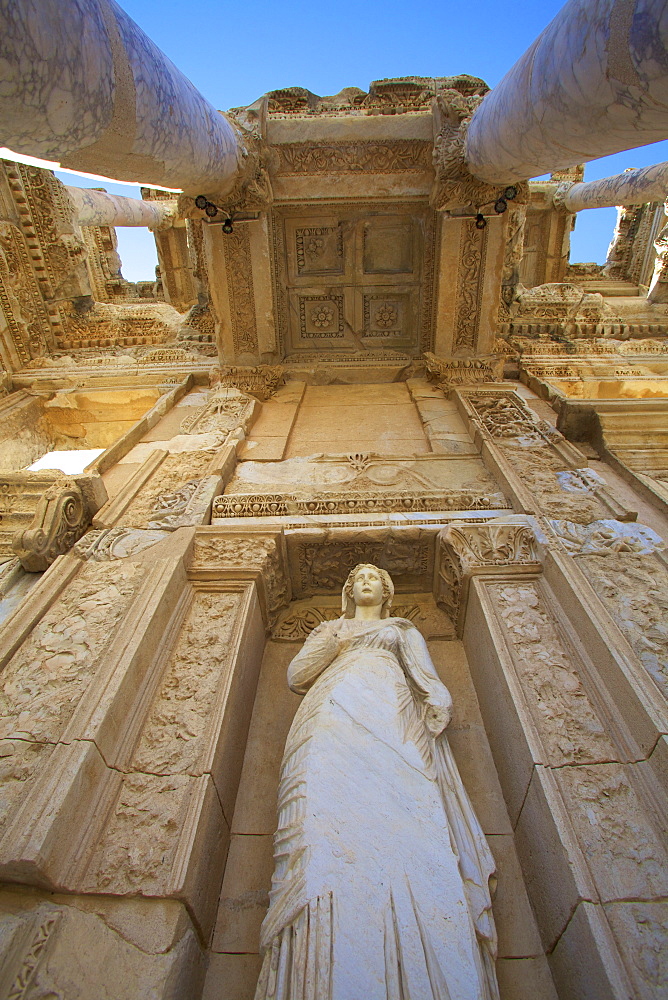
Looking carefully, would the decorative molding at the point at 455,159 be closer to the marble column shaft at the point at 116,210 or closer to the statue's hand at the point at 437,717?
the statue's hand at the point at 437,717

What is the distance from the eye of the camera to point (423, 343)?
7.27m

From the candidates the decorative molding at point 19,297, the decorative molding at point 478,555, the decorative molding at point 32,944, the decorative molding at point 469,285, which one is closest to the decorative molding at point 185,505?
the decorative molding at point 478,555

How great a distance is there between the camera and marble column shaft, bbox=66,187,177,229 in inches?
376

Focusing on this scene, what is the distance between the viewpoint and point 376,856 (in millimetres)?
1841

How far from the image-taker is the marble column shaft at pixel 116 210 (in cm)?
954

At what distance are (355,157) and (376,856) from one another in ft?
24.2

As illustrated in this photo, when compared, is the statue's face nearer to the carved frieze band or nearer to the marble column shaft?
the carved frieze band

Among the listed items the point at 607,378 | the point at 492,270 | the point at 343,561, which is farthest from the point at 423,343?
the point at 343,561

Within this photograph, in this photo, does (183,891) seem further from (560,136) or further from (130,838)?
(560,136)

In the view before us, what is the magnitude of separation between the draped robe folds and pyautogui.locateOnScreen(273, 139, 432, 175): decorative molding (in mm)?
6485

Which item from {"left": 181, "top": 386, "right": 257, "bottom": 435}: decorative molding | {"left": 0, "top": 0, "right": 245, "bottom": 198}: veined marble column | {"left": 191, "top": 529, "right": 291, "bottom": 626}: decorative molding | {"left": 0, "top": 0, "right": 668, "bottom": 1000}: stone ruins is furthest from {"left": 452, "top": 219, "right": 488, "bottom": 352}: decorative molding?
{"left": 191, "top": 529, "right": 291, "bottom": 626}: decorative molding

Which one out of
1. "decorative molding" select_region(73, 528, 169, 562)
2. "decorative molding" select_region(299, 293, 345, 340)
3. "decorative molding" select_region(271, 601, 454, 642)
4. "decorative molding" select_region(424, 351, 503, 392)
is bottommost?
"decorative molding" select_region(271, 601, 454, 642)

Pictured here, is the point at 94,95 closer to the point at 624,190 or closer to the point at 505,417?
the point at 505,417

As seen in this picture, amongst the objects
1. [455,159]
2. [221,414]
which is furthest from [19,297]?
[455,159]
